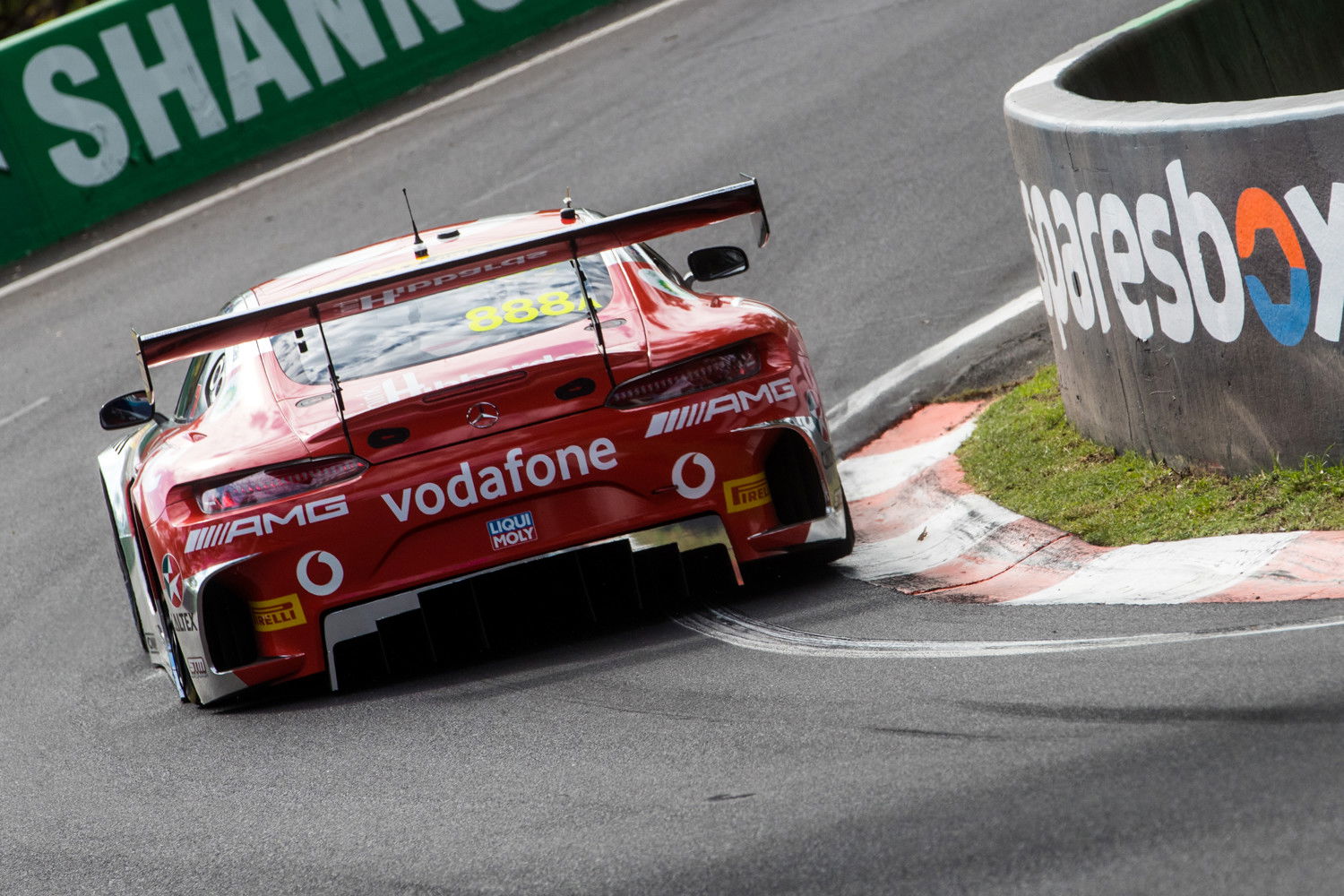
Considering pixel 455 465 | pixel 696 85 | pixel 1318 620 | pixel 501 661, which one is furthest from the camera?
pixel 696 85

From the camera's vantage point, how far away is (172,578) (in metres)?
4.65

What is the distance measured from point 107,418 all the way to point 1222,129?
3.73 m

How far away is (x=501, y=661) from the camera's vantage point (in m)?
4.94

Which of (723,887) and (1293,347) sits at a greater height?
(1293,347)

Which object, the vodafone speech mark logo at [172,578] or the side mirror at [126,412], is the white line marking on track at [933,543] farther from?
the side mirror at [126,412]

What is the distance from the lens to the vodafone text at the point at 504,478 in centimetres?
459

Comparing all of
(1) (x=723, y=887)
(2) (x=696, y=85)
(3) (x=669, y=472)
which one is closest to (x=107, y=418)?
(3) (x=669, y=472)

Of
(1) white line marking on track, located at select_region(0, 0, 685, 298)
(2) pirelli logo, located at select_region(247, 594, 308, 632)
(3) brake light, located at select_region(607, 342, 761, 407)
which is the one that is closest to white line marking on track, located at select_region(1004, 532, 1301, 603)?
(3) brake light, located at select_region(607, 342, 761, 407)

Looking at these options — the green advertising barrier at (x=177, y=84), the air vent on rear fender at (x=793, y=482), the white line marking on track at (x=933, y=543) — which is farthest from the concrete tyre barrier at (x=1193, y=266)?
the green advertising barrier at (x=177, y=84)

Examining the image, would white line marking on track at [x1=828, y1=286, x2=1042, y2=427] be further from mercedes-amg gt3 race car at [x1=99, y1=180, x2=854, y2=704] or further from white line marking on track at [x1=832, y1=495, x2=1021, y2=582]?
mercedes-amg gt3 race car at [x1=99, y1=180, x2=854, y2=704]

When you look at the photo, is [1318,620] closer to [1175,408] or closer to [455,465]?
[1175,408]

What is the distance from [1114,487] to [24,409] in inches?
303

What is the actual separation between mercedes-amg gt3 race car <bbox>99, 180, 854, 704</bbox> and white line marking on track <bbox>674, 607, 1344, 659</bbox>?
0.57ft

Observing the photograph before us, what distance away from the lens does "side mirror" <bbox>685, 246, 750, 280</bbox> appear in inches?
229
